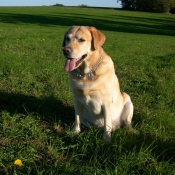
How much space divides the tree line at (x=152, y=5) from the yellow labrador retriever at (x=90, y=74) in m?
59.8

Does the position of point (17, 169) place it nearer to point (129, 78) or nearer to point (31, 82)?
point (31, 82)

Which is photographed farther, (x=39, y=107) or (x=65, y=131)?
(x=39, y=107)

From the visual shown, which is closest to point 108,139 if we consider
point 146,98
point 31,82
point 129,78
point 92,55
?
point 92,55

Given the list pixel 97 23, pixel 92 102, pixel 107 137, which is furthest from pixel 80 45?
pixel 97 23

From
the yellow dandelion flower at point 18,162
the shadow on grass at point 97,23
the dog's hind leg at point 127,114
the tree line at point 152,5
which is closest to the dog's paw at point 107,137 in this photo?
the dog's hind leg at point 127,114

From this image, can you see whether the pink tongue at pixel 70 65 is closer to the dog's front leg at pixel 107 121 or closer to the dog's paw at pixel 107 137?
the dog's front leg at pixel 107 121

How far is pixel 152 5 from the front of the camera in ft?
196

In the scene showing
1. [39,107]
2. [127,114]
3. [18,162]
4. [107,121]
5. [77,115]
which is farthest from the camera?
[39,107]

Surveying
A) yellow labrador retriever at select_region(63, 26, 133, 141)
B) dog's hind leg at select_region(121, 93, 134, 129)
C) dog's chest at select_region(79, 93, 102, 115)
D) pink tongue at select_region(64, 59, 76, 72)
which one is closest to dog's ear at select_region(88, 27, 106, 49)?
yellow labrador retriever at select_region(63, 26, 133, 141)

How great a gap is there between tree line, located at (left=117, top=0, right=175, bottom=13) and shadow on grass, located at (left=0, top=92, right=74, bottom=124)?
59460 millimetres

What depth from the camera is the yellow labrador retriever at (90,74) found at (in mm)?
2975

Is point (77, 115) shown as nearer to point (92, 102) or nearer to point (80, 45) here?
point (92, 102)

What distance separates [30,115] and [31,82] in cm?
158

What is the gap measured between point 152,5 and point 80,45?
203 ft
